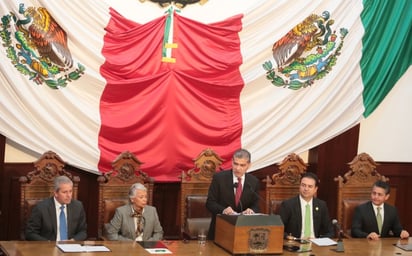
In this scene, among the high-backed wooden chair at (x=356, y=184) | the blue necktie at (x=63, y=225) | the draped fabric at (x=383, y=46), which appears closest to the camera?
the blue necktie at (x=63, y=225)

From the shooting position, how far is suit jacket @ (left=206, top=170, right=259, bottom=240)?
652 cm

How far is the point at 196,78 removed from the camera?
711 centimetres

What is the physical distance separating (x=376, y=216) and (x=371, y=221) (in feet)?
0.26

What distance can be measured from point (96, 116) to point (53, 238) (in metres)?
1.31

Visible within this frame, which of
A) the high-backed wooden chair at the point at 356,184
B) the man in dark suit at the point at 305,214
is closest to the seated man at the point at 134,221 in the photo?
the man in dark suit at the point at 305,214

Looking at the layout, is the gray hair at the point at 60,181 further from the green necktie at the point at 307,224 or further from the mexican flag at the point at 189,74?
the green necktie at the point at 307,224

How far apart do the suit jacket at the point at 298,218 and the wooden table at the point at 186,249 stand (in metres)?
0.41

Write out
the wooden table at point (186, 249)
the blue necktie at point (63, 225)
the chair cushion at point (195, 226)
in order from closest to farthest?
1. the wooden table at point (186, 249)
2. the blue necktie at point (63, 225)
3. the chair cushion at point (195, 226)

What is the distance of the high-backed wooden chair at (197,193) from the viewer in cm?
672

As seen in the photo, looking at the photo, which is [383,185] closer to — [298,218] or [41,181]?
[298,218]

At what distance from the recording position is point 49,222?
5922 millimetres

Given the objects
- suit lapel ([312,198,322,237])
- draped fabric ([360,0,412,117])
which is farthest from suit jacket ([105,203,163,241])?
draped fabric ([360,0,412,117])

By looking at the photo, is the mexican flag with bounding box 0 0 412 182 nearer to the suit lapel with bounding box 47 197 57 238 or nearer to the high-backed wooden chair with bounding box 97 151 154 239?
the high-backed wooden chair with bounding box 97 151 154 239

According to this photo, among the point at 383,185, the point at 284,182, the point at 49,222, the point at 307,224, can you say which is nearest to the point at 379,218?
the point at 383,185
